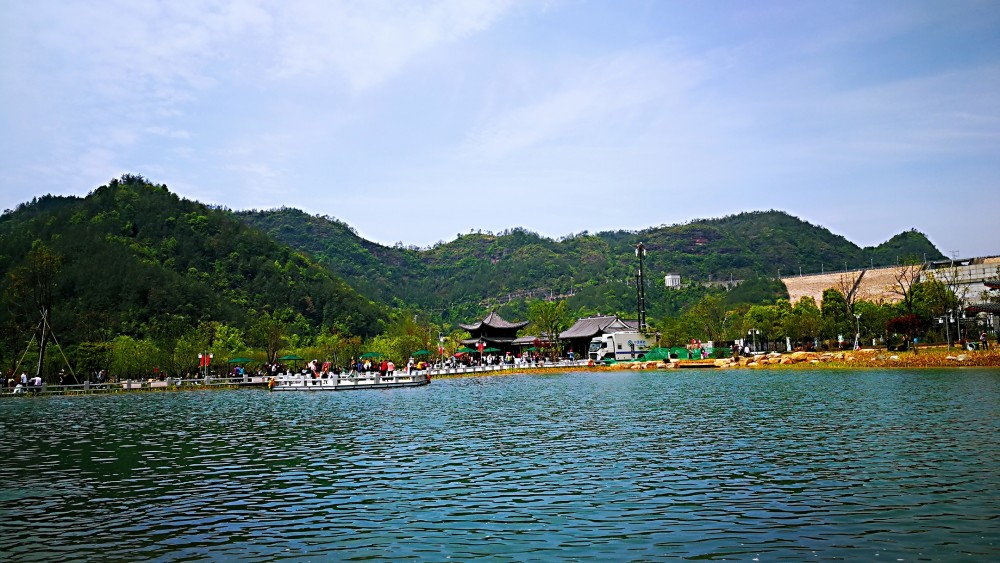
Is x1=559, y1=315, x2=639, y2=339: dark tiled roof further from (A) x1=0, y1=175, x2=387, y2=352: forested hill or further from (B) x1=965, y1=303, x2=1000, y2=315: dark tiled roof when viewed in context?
(B) x1=965, y1=303, x2=1000, y2=315: dark tiled roof

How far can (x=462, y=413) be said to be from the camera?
88.5ft

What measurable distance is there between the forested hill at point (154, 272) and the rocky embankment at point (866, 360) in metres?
50.6

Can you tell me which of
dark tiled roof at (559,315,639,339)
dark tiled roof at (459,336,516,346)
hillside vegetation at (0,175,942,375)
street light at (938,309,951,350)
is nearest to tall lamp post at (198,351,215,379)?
hillside vegetation at (0,175,942,375)

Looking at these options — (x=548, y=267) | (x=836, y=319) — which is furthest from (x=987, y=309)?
(x=548, y=267)

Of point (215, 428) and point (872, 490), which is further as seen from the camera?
point (215, 428)

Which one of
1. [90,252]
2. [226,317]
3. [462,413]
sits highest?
[90,252]

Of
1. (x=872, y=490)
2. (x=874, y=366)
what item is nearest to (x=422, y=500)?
(x=872, y=490)

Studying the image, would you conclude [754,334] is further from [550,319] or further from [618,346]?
[550,319]

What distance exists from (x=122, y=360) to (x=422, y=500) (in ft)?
181

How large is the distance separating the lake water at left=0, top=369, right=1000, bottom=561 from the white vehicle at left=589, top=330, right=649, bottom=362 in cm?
5970

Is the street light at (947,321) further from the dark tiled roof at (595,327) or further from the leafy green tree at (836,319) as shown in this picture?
the dark tiled roof at (595,327)

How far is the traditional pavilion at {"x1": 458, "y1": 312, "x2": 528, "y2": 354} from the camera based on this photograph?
90375 millimetres

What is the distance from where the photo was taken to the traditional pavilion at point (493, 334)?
9038cm

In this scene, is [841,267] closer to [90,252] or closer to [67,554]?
[90,252]
